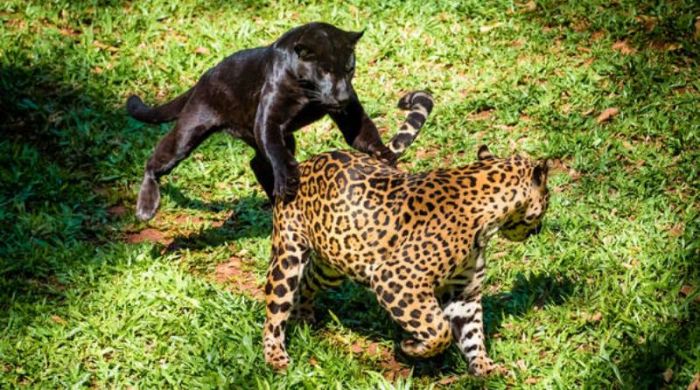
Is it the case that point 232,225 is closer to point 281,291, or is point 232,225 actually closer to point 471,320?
point 281,291

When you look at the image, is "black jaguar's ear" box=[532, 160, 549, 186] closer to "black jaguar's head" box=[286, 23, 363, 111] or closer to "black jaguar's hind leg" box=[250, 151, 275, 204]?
"black jaguar's head" box=[286, 23, 363, 111]

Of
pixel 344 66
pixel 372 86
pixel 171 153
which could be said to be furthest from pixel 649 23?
pixel 171 153

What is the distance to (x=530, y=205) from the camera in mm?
6527

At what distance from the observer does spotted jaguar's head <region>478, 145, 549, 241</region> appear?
6.43 metres

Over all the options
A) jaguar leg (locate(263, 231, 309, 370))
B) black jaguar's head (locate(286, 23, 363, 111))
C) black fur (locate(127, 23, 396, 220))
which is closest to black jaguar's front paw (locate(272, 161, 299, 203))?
black fur (locate(127, 23, 396, 220))

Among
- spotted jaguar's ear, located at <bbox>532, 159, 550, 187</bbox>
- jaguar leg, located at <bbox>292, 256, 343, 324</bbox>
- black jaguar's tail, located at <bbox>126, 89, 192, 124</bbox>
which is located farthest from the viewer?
black jaguar's tail, located at <bbox>126, 89, 192, 124</bbox>

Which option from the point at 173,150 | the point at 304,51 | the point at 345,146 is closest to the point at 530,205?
the point at 304,51

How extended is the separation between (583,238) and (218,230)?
2952mm

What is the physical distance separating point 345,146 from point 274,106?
218cm

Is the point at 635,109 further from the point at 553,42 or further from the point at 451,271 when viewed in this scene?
the point at 451,271

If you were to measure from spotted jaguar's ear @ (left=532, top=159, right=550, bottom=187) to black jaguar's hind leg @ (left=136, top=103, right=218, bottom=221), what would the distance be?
2995 millimetres

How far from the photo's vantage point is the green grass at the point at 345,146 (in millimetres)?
6922

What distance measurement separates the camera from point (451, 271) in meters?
6.34

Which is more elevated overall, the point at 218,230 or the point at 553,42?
the point at 553,42
